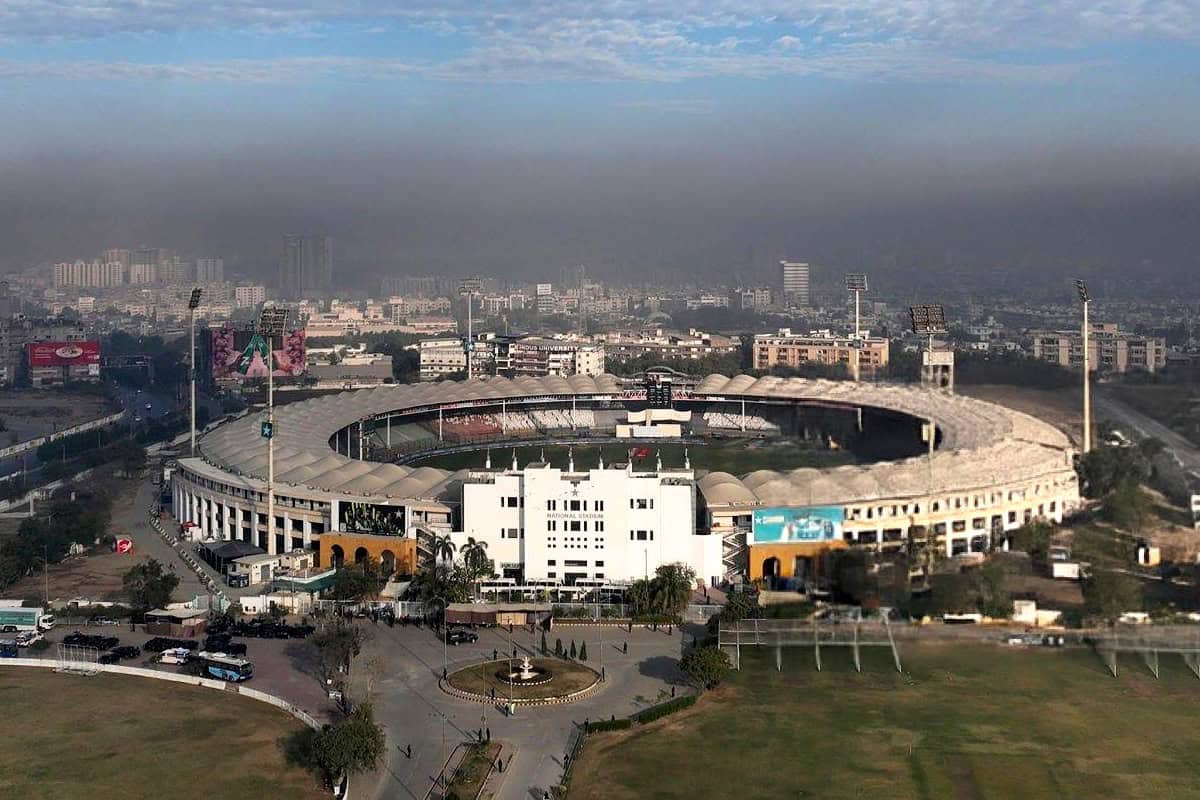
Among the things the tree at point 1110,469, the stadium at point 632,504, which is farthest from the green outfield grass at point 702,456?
the tree at point 1110,469

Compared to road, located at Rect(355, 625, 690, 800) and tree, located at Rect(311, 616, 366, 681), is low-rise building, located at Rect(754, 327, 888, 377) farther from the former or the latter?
tree, located at Rect(311, 616, 366, 681)

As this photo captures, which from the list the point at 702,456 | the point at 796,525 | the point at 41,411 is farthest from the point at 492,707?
the point at 41,411

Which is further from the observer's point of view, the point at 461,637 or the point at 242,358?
the point at 242,358

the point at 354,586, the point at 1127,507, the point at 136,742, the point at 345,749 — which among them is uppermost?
the point at 1127,507

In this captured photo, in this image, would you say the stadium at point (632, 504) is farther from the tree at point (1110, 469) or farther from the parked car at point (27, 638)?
the parked car at point (27, 638)

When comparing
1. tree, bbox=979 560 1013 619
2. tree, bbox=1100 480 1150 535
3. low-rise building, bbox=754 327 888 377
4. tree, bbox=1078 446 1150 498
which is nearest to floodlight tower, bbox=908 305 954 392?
tree, bbox=1078 446 1150 498

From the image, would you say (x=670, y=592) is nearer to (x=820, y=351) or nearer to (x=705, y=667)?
(x=705, y=667)
